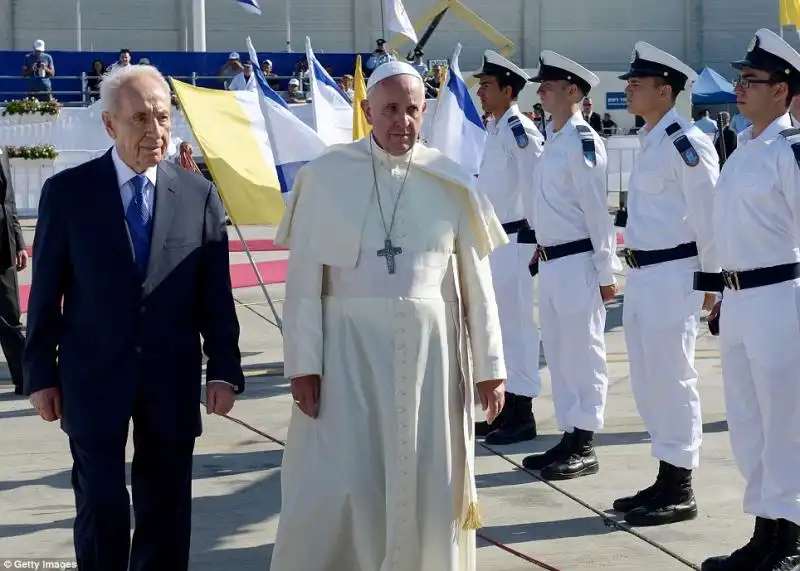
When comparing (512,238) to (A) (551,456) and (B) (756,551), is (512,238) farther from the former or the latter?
(B) (756,551)

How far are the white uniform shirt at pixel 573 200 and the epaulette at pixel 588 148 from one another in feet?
0.05

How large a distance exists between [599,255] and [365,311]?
2.57 meters

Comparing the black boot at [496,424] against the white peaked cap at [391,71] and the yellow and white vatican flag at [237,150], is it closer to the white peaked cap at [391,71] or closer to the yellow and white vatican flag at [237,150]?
the yellow and white vatican flag at [237,150]

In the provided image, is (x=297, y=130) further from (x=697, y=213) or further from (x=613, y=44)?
(x=613, y=44)

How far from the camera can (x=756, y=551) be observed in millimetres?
5219

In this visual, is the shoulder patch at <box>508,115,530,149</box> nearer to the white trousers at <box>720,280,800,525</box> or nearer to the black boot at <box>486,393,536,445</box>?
the black boot at <box>486,393,536,445</box>

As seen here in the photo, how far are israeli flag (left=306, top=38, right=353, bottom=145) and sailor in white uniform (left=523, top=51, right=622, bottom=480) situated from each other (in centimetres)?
215

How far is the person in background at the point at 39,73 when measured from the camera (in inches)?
984

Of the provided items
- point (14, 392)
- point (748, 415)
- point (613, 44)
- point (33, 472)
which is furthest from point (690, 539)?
point (613, 44)

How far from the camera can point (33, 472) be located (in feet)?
22.6

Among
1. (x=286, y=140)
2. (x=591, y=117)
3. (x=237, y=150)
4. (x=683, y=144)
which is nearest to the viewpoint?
(x=683, y=144)

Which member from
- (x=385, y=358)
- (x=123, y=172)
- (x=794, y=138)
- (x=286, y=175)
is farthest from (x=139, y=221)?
(x=286, y=175)

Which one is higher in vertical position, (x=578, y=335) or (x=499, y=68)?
(x=499, y=68)

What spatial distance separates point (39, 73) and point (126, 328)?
22.3 m
